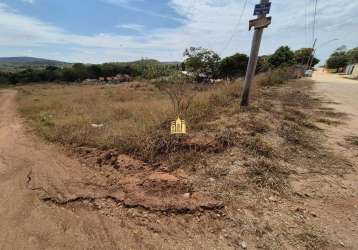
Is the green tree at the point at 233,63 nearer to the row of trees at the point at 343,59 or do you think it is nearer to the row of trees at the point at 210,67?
the row of trees at the point at 210,67

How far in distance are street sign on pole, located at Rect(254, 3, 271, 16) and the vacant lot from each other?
7.90 ft

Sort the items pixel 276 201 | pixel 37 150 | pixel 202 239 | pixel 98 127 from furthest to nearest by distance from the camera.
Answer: pixel 98 127
pixel 37 150
pixel 276 201
pixel 202 239

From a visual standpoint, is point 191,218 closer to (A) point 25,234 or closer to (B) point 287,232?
(B) point 287,232

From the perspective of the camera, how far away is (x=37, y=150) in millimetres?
4691

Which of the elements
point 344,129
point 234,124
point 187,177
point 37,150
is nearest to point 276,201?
point 187,177

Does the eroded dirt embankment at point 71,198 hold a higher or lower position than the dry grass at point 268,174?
lower

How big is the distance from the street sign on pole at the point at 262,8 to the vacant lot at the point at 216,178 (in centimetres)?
241

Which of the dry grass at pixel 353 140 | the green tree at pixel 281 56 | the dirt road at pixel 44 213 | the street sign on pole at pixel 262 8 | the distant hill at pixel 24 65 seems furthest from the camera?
the distant hill at pixel 24 65

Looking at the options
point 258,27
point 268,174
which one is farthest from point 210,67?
point 268,174

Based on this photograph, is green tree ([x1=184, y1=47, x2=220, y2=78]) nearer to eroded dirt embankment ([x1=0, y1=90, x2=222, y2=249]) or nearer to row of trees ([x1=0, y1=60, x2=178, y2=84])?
eroded dirt embankment ([x1=0, y1=90, x2=222, y2=249])

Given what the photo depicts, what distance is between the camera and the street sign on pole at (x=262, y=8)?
533cm

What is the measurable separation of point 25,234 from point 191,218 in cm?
167

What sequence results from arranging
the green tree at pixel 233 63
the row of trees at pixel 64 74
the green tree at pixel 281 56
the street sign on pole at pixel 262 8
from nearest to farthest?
1. the street sign on pole at pixel 262 8
2. the green tree at pixel 281 56
3. the green tree at pixel 233 63
4. the row of trees at pixel 64 74

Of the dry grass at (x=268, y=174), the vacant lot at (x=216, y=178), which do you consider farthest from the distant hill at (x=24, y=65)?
the dry grass at (x=268, y=174)
